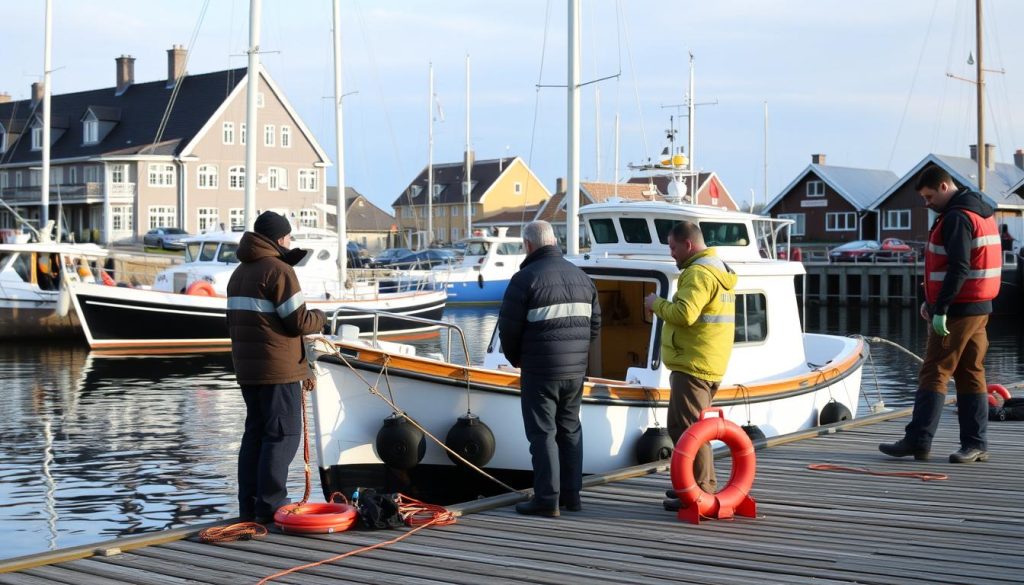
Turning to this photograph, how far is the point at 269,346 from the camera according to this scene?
22.9 feet

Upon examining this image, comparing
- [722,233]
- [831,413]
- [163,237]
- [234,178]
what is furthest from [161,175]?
[831,413]

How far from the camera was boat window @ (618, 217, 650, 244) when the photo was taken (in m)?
13.0

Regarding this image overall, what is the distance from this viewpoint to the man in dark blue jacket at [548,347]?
7.20 metres

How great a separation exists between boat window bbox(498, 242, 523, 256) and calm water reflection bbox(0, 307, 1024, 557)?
17.5m

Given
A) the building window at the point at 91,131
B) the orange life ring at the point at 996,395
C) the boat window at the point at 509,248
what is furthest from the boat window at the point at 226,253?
the building window at the point at 91,131

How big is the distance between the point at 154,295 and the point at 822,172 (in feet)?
154

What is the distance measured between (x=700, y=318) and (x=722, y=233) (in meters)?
5.48

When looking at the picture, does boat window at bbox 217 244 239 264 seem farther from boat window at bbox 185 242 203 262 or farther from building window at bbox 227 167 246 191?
building window at bbox 227 167 246 191

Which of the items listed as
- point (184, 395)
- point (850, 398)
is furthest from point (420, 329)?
point (850, 398)

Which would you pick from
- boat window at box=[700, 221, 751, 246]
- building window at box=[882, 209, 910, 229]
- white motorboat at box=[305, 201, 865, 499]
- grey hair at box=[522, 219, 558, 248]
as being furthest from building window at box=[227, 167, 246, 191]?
grey hair at box=[522, 219, 558, 248]

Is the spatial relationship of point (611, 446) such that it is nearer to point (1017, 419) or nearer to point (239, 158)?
point (1017, 419)

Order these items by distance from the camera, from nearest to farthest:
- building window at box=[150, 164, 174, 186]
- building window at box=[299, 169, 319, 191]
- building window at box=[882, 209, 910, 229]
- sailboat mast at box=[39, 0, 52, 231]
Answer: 1. sailboat mast at box=[39, 0, 52, 231]
2. building window at box=[882, 209, 910, 229]
3. building window at box=[150, 164, 174, 186]
4. building window at box=[299, 169, 319, 191]

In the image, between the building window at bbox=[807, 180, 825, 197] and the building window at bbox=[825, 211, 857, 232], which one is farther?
the building window at bbox=[807, 180, 825, 197]

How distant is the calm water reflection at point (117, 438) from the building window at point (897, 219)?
34.0 meters
